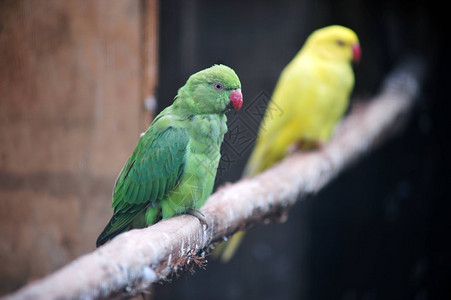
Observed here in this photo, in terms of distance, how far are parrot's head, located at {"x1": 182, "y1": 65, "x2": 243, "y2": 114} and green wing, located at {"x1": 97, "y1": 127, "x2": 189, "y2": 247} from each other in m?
0.11

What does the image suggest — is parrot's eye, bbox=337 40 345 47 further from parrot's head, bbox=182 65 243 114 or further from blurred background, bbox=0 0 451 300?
parrot's head, bbox=182 65 243 114

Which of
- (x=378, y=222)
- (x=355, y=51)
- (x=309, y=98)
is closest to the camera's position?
(x=355, y=51)

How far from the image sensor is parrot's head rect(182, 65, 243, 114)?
0.92 m

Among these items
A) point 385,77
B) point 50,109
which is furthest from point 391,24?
point 50,109

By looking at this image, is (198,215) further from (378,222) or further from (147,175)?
(378,222)

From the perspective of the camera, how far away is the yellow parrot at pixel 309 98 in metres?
1.87

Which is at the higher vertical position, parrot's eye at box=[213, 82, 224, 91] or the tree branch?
parrot's eye at box=[213, 82, 224, 91]

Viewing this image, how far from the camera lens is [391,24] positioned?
7.24 ft

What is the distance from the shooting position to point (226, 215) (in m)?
1.33

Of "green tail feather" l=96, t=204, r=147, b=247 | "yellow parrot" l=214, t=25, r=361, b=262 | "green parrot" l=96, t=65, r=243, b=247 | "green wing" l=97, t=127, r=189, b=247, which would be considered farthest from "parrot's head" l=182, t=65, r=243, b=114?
"yellow parrot" l=214, t=25, r=361, b=262

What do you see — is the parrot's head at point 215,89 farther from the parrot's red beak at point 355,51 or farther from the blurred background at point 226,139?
the parrot's red beak at point 355,51

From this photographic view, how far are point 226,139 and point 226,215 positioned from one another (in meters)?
0.37

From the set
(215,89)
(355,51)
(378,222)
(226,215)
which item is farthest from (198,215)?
(378,222)

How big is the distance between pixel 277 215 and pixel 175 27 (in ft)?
2.53
